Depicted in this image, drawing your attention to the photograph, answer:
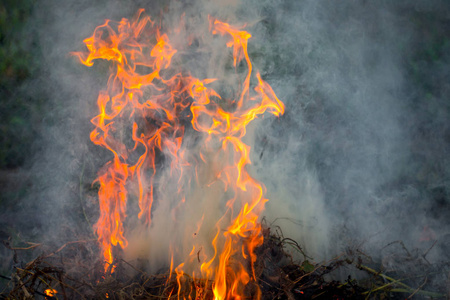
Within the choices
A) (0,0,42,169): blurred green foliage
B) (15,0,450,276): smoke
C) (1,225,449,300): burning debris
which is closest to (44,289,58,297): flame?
(1,225,449,300): burning debris

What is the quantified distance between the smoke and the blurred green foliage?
13 centimetres

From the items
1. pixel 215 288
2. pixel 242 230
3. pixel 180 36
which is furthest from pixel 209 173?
pixel 180 36

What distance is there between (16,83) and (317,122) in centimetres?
367

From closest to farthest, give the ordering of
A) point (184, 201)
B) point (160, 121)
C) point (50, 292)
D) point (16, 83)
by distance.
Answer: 1. point (50, 292)
2. point (184, 201)
3. point (16, 83)
4. point (160, 121)

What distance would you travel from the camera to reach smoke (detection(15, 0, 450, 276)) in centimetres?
430

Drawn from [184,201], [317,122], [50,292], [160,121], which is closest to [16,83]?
[160,121]

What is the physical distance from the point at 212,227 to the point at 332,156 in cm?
162

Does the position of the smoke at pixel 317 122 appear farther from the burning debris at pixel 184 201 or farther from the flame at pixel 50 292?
the flame at pixel 50 292

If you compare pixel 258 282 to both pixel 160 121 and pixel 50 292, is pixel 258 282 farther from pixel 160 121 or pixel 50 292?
pixel 160 121

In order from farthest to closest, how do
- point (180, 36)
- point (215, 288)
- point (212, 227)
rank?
point (180, 36) → point (212, 227) → point (215, 288)

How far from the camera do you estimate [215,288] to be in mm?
3264

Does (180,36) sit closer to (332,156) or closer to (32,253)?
(332,156)

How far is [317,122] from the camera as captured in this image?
15.0ft

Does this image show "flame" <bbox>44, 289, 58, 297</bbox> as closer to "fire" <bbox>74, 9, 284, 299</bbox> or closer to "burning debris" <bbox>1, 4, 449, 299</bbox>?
"burning debris" <bbox>1, 4, 449, 299</bbox>
